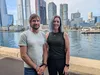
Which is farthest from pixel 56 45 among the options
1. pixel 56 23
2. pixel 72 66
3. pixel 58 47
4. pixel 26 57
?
pixel 72 66

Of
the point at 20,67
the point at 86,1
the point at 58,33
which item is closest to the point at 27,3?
the point at 20,67

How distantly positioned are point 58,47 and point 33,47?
0.26 m

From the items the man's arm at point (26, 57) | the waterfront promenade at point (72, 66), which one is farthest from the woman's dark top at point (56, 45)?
the waterfront promenade at point (72, 66)

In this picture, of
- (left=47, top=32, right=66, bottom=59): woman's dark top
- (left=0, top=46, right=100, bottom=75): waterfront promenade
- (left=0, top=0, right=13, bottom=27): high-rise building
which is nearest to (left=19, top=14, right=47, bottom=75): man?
(left=47, top=32, right=66, bottom=59): woman's dark top

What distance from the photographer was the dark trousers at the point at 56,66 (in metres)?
1.43

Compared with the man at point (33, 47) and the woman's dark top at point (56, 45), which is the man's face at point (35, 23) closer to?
the man at point (33, 47)

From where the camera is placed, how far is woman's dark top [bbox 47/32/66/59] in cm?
140

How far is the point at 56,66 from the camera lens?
1.44 metres

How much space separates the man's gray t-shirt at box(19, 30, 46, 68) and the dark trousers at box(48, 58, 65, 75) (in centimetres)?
19

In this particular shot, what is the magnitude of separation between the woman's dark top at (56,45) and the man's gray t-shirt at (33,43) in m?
0.13

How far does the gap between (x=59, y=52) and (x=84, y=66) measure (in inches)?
31.2

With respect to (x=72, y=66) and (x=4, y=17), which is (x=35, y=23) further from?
(x=4, y=17)

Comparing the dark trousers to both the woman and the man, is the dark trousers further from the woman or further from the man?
the man

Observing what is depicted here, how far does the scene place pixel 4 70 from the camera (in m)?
2.40
